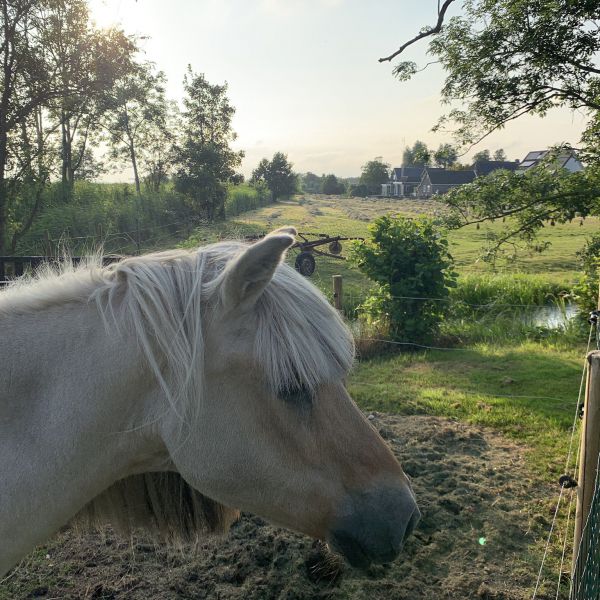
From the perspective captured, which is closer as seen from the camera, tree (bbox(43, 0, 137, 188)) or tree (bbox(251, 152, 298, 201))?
tree (bbox(43, 0, 137, 188))

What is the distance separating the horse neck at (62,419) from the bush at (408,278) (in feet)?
24.9

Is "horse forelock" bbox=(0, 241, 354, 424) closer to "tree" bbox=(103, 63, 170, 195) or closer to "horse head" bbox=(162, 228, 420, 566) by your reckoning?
"horse head" bbox=(162, 228, 420, 566)

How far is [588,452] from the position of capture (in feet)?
7.97

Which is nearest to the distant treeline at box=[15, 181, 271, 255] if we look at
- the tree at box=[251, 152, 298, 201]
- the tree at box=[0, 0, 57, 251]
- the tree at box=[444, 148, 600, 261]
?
the tree at box=[0, 0, 57, 251]

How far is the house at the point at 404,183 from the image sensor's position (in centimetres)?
8544

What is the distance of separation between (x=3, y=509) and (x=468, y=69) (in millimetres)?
8746

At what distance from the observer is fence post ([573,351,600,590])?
2.37 metres

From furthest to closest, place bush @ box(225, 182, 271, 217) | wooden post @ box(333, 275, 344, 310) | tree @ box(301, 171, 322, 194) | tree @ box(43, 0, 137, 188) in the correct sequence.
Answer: tree @ box(301, 171, 322, 194)
bush @ box(225, 182, 271, 217)
tree @ box(43, 0, 137, 188)
wooden post @ box(333, 275, 344, 310)

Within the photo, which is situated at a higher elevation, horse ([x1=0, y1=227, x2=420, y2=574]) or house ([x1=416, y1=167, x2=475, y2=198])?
house ([x1=416, y1=167, x2=475, y2=198])

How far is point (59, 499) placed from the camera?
4.44 feet

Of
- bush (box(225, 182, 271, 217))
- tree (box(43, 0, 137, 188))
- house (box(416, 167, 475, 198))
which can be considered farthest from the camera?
house (box(416, 167, 475, 198))

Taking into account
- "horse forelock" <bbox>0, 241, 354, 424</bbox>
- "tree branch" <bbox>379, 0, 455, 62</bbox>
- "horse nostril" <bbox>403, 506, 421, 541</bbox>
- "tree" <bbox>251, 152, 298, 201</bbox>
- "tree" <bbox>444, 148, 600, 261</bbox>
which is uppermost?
"tree" <bbox>251, 152, 298, 201</bbox>

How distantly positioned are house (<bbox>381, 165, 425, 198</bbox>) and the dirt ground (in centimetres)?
8366

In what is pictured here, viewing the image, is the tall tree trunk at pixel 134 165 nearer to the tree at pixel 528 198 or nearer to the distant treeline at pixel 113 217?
the distant treeline at pixel 113 217
